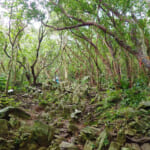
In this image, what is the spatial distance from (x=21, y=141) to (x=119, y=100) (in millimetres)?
4177

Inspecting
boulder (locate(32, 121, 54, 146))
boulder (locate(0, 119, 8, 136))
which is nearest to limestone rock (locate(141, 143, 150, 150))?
boulder (locate(32, 121, 54, 146))

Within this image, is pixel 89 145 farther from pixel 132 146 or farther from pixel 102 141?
pixel 132 146

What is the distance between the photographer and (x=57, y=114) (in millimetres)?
6648

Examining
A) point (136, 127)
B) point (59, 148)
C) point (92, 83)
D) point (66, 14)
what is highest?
point (66, 14)

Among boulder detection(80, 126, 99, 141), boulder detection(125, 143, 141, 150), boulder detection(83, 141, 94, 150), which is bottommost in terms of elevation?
boulder detection(83, 141, 94, 150)

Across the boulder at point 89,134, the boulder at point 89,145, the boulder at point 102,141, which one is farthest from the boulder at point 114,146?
the boulder at point 89,134

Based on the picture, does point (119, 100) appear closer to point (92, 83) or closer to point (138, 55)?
point (138, 55)

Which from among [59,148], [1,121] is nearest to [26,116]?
[1,121]

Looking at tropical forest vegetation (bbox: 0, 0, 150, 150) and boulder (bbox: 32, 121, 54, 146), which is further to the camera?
boulder (bbox: 32, 121, 54, 146)

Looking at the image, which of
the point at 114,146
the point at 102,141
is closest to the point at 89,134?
the point at 102,141

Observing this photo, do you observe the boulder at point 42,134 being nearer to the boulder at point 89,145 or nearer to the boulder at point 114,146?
the boulder at point 89,145

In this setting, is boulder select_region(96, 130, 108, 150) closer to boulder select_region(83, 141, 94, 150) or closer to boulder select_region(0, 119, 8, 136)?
boulder select_region(83, 141, 94, 150)

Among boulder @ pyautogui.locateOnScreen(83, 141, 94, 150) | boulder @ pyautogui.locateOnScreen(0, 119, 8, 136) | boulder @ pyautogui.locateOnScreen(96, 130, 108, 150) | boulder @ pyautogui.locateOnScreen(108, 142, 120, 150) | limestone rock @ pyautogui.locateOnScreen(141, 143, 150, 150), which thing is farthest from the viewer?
boulder @ pyautogui.locateOnScreen(0, 119, 8, 136)

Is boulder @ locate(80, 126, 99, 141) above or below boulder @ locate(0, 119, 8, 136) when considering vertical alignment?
below
